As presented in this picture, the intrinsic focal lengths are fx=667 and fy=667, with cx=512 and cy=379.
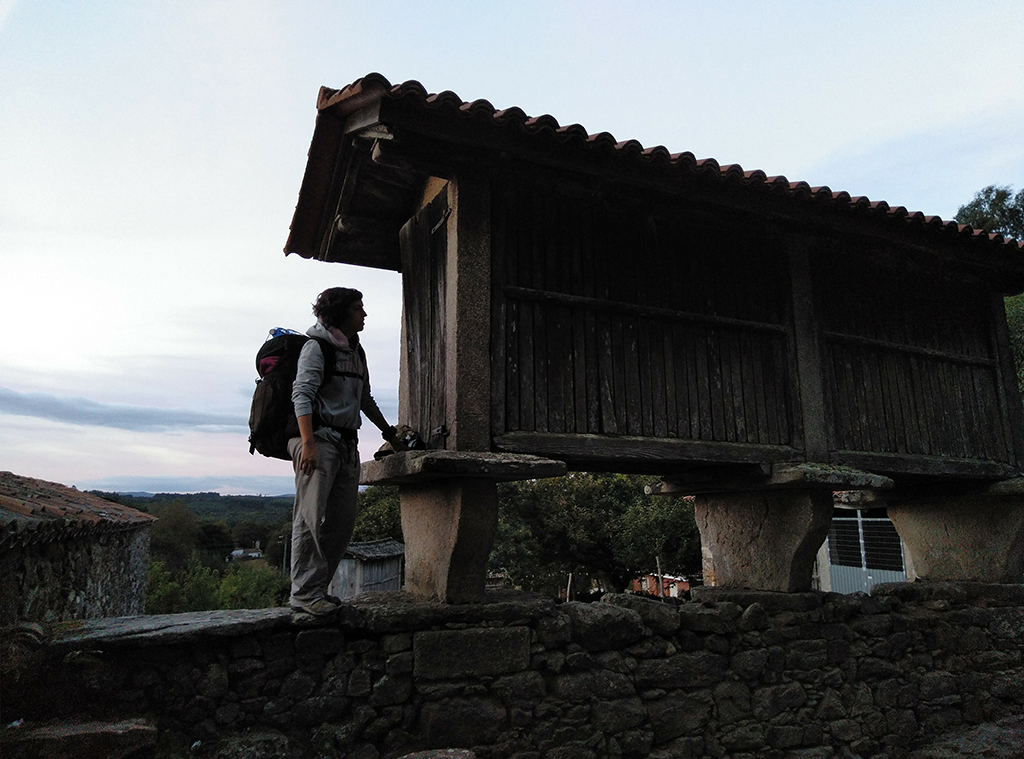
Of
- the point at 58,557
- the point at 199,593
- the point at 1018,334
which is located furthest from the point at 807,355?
the point at 199,593

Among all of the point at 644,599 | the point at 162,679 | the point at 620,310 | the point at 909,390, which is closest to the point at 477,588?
the point at 644,599

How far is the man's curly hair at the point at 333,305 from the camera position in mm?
Answer: 3688

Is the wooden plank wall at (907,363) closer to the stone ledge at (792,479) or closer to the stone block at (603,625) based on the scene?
the stone ledge at (792,479)

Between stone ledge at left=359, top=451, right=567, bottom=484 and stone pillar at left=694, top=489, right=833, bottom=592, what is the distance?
1972mm

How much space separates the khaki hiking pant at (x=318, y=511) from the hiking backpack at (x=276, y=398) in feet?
0.28

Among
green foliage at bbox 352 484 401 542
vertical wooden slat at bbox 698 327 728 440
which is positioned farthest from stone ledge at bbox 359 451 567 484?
green foliage at bbox 352 484 401 542

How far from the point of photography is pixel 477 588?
3.62 meters

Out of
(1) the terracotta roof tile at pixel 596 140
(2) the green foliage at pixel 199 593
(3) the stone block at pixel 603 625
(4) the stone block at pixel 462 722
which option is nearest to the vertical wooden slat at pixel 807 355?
(1) the terracotta roof tile at pixel 596 140

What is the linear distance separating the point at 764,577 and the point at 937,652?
1540 millimetres

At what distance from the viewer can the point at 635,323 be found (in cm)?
432

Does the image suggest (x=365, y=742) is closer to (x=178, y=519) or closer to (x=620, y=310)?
(x=620, y=310)

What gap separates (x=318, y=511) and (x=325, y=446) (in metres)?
0.33

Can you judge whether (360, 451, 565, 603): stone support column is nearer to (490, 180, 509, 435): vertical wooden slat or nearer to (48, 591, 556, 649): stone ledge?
(48, 591, 556, 649): stone ledge

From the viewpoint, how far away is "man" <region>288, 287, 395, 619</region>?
330cm
